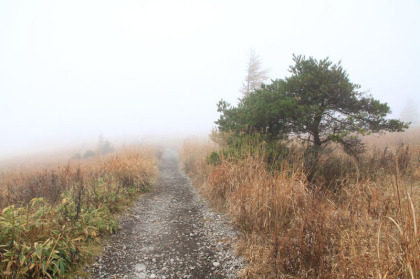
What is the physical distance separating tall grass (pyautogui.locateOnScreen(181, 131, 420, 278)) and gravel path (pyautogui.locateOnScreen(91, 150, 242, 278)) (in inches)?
13.6

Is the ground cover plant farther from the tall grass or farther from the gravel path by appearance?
the tall grass

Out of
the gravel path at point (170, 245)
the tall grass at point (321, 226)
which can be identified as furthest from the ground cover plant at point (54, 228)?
the tall grass at point (321, 226)

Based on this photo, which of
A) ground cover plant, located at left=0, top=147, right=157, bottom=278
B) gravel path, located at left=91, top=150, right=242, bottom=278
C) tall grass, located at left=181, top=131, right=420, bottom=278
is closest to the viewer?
tall grass, located at left=181, top=131, right=420, bottom=278

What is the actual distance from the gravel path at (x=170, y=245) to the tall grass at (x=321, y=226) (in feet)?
1.13

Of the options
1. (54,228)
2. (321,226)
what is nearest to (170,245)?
(54,228)

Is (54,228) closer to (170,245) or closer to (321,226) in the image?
(170,245)

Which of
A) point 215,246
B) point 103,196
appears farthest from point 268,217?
point 103,196

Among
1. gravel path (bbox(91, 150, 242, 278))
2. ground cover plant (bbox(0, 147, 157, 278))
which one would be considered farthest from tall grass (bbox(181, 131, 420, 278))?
ground cover plant (bbox(0, 147, 157, 278))

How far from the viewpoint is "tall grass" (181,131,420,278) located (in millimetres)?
1662

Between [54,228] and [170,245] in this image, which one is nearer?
[54,228]

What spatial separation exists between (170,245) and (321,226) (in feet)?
7.89

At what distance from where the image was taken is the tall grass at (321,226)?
5.45ft

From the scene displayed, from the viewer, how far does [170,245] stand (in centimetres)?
338

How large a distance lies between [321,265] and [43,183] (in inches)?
231
